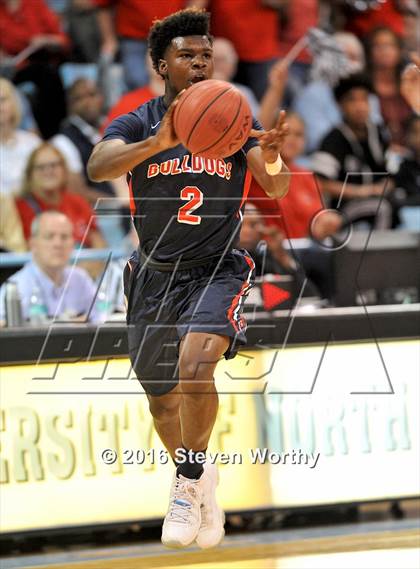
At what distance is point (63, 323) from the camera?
262 inches

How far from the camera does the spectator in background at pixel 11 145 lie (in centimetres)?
845

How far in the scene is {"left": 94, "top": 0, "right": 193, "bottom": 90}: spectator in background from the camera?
367 inches

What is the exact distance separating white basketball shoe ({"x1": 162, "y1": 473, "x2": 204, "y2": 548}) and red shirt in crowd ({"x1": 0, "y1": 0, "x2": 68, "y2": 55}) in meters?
5.21

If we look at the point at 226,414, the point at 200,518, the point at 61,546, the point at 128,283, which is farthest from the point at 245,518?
the point at 128,283

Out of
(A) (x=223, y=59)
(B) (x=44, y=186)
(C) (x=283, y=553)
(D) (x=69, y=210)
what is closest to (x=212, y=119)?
(C) (x=283, y=553)

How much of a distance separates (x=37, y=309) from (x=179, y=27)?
8.32 ft

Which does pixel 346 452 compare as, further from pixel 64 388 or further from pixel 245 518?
pixel 64 388

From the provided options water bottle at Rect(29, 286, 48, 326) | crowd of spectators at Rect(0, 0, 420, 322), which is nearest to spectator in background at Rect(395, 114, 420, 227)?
crowd of spectators at Rect(0, 0, 420, 322)

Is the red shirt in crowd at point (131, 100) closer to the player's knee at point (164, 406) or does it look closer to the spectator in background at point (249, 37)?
the spectator in background at point (249, 37)

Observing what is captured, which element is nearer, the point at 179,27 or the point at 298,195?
the point at 179,27

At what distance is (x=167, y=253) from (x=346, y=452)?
6.81 feet

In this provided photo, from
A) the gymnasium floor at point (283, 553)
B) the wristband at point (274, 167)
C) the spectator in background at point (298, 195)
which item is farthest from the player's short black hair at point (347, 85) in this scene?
the wristband at point (274, 167)

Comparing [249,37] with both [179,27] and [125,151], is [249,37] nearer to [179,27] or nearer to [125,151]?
[179,27]

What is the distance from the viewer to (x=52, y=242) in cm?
→ 737
